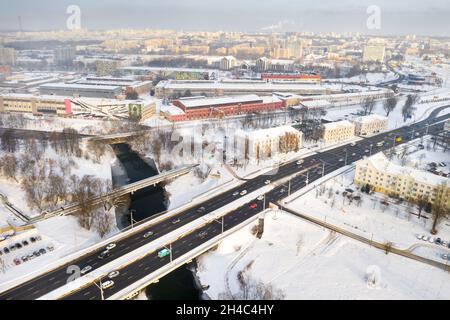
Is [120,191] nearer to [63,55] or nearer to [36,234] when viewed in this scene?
[36,234]

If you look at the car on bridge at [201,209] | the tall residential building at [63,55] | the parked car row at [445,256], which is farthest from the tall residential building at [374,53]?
the car on bridge at [201,209]

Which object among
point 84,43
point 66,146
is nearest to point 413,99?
point 66,146

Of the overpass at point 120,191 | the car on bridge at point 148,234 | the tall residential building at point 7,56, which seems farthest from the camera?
the tall residential building at point 7,56

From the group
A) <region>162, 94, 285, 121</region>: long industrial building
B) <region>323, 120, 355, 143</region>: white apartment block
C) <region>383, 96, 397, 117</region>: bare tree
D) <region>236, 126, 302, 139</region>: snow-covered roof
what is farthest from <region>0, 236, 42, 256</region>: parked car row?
<region>383, 96, 397, 117</region>: bare tree

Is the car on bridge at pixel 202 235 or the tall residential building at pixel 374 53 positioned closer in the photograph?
the car on bridge at pixel 202 235

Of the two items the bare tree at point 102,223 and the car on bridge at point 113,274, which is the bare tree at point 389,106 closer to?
the bare tree at point 102,223

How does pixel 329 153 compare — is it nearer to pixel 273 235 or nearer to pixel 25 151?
pixel 273 235
